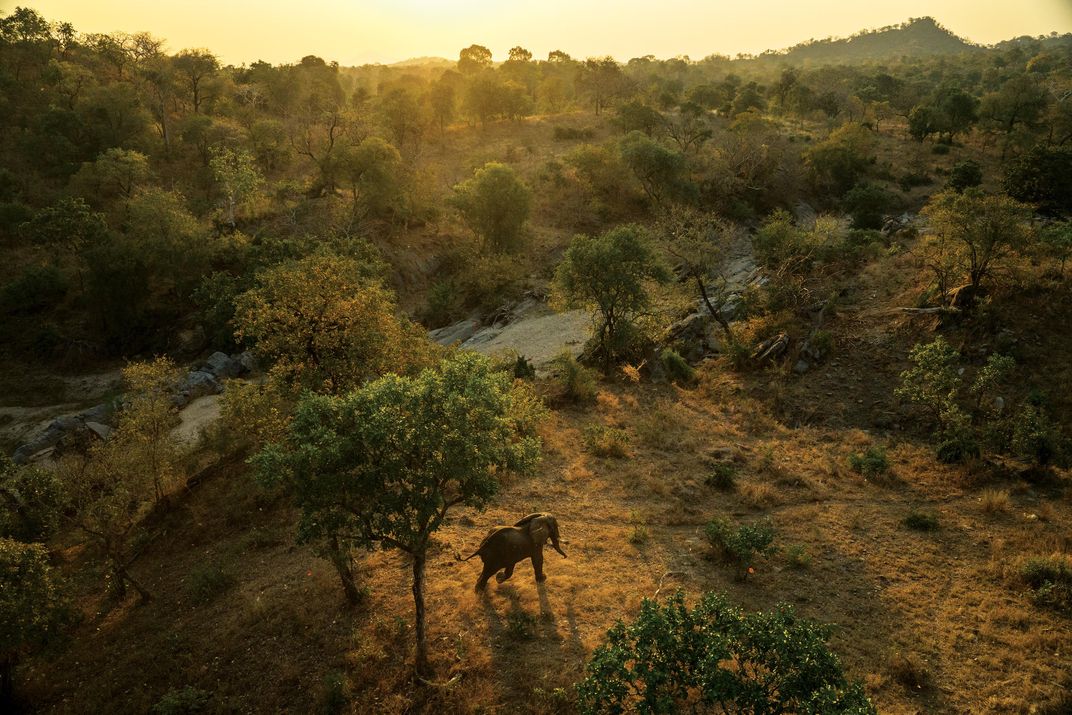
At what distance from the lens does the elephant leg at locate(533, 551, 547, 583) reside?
1528 cm

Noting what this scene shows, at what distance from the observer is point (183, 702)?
12.4 metres

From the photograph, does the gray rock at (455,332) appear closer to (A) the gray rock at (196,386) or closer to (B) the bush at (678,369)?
(A) the gray rock at (196,386)

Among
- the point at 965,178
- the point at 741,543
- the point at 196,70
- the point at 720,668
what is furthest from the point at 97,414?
the point at 965,178

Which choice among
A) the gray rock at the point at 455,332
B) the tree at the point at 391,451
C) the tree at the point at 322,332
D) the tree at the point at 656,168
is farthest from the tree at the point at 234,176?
the tree at the point at 391,451

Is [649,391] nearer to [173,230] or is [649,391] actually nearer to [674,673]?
[674,673]

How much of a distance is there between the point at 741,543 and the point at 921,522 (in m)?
6.73

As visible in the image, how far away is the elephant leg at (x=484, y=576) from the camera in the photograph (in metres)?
14.7

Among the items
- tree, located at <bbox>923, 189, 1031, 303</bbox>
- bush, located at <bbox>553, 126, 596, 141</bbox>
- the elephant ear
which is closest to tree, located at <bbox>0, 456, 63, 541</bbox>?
the elephant ear

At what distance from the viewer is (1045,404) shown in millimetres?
22031

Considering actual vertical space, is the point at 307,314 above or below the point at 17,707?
above

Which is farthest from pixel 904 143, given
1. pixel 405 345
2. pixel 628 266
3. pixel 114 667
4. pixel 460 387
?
pixel 114 667

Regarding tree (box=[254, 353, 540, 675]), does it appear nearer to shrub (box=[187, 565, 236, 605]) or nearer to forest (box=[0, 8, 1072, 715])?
forest (box=[0, 8, 1072, 715])

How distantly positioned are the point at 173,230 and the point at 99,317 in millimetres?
8095

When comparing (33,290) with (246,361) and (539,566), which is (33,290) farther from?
(539,566)
